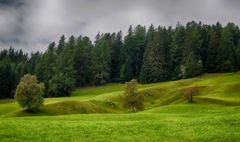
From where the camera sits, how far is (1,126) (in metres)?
34.3

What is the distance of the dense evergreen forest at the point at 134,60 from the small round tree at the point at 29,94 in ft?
169

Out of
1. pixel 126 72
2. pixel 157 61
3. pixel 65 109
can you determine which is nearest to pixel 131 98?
pixel 65 109

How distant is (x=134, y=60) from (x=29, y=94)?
101m

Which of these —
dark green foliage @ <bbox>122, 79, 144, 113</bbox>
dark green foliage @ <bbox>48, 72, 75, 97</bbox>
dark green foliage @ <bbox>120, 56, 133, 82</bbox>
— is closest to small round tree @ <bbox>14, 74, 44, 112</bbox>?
dark green foliage @ <bbox>122, 79, 144, 113</bbox>

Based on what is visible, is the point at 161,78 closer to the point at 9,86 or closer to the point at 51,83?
the point at 51,83

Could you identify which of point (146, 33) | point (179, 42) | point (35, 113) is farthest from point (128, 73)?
point (35, 113)

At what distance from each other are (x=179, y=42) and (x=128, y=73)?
2446 centimetres

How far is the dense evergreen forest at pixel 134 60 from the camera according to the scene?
471 ft

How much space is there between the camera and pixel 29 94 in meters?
73.4

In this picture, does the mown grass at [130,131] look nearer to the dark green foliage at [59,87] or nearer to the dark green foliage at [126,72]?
the dark green foliage at [59,87]

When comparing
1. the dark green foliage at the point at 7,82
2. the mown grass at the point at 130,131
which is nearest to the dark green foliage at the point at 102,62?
the dark green foliage at the point at 7,82

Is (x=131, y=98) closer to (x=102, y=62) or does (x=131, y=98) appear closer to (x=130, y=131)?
(x=130, y=131)

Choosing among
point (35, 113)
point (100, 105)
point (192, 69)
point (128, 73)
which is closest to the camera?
point (35, 113)

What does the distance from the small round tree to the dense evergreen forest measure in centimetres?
5161
